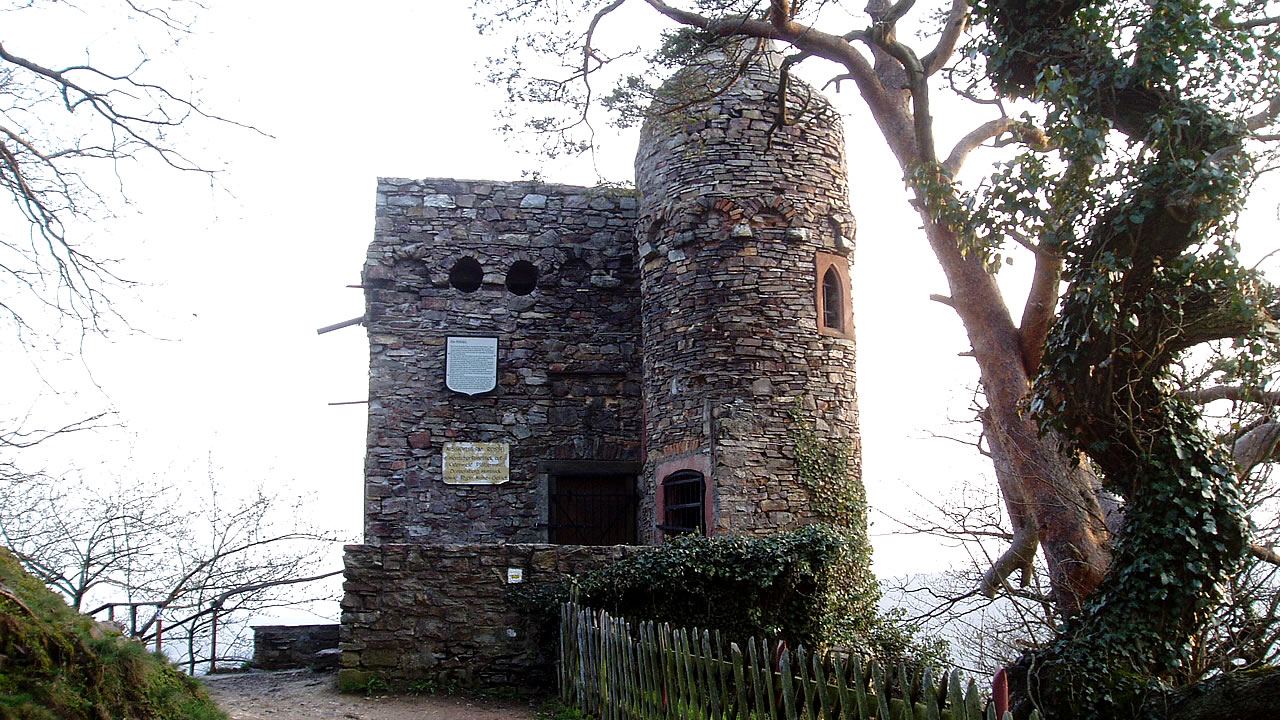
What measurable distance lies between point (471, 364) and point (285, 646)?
4284 mm

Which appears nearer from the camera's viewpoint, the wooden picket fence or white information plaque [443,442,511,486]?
the wooden picket fence

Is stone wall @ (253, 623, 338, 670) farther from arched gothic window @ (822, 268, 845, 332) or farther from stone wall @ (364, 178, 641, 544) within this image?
arched gothic window @ (822, 268, 845, 332)

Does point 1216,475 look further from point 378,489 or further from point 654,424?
point 378,489

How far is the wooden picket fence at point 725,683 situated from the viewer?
13.7 feet

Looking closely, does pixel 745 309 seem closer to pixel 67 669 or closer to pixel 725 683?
pixel 725 683

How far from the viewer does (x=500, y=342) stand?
48.6 ft

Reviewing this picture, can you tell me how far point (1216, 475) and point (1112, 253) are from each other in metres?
1.51

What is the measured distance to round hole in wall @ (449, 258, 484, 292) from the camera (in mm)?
14992

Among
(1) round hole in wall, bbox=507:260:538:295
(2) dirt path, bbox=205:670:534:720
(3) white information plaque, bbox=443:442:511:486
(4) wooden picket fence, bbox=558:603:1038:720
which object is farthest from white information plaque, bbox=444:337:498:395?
(4) wooden picket fence, bbox=558:603:1038:720

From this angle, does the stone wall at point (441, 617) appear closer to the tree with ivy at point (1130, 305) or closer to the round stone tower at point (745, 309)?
Answer: the round stone tower at point (745, 309)

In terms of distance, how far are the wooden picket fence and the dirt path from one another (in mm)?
721

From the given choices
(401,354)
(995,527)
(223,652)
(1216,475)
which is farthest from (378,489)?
(1216,475)

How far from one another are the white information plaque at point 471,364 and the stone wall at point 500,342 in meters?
0.11

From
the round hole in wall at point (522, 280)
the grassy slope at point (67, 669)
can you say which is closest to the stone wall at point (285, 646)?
the round hole in wall at point (522, 280)
